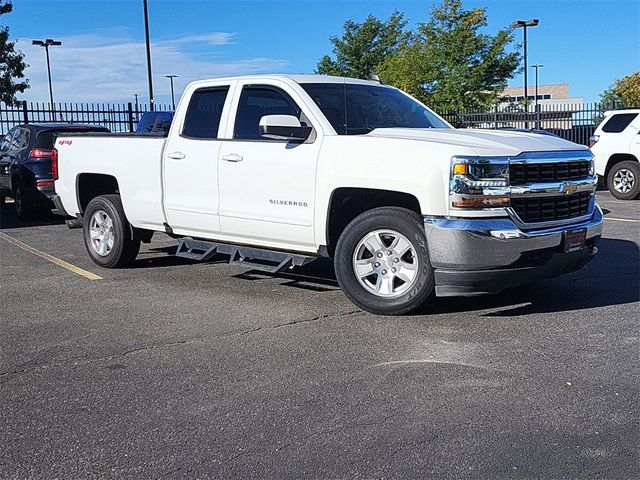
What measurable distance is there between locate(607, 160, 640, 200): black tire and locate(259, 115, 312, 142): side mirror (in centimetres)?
1066

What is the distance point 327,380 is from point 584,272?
157 inches

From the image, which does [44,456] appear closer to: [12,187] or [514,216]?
[514,216]

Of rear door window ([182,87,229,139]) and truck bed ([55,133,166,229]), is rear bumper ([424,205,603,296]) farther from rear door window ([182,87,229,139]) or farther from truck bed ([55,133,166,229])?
truck bed ([55,133,166,229])

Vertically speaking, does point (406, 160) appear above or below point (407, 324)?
above

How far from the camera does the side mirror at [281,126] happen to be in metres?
6.04

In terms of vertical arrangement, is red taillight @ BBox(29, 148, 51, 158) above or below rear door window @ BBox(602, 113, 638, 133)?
below

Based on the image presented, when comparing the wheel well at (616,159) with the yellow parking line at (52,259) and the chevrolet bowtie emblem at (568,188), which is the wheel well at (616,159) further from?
the yellow parking line at (52,259)

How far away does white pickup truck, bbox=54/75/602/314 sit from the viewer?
17.8ft

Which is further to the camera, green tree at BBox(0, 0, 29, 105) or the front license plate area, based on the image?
green tree at BBox(0, 0, 29, 105)

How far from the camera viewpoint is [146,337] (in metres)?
5.42

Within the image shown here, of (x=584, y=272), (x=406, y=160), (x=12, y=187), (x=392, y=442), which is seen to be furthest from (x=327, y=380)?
(x=12, y=187)

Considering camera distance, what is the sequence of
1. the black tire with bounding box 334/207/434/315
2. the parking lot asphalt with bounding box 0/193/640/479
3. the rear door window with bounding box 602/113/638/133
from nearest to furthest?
the parking lot asphalt with bounding box 0/193/640/479 → the black tire with bounding box 334/207/434/315 → the rear door window with bounding box 602/113/638/133

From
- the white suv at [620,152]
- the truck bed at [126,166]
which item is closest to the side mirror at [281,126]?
the truck bed at [126,166]

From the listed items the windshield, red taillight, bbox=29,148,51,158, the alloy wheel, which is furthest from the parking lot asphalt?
red taillight, bbox=29,148,51,158
